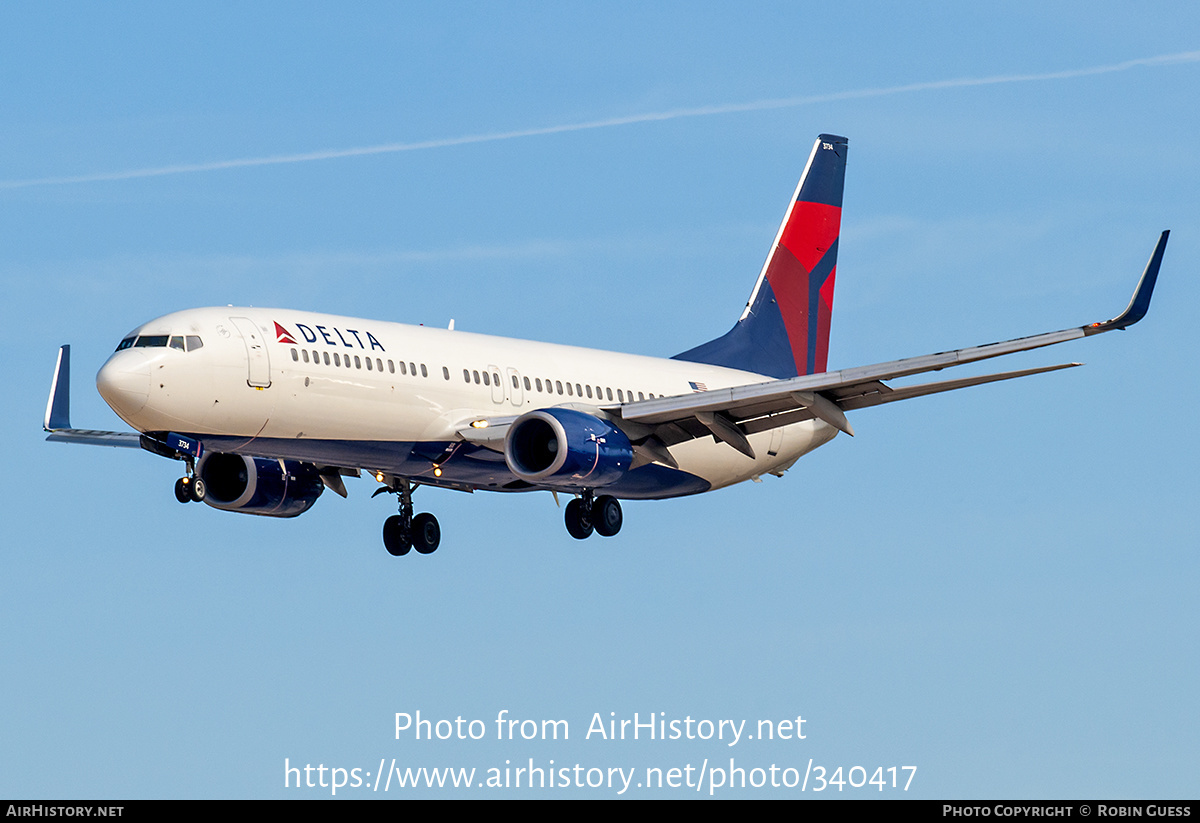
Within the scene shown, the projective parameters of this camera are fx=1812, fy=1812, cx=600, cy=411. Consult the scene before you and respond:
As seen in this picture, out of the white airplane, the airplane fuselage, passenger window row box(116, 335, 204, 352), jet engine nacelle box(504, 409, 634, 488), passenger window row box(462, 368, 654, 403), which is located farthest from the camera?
passenger window row box(462, 368, 654, 403)

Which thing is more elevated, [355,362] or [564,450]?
[355,362]

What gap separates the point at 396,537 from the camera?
4738cm

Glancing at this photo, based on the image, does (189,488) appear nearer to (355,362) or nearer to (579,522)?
(355,362)

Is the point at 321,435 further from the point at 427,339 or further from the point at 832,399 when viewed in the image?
the point at 832,399

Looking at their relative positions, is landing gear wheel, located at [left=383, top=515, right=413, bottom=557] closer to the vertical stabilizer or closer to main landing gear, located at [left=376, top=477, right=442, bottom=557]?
main landing gear, located at [left=376, top=477, right=442, bottom=557]

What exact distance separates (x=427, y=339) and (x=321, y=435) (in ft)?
13.7

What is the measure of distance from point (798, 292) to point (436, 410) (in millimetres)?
19790

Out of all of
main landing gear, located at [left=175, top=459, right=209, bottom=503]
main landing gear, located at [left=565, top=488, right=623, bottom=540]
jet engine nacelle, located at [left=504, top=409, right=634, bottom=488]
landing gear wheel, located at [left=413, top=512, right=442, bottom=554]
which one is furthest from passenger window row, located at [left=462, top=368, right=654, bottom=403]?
main landing gear, located at [left=175, top=459, right=209, bottom=503]

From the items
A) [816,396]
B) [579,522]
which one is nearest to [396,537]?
[579,522]

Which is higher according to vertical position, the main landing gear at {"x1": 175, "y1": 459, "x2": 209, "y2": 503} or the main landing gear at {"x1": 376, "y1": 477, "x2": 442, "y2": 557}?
the main landing gear at {"x1": 376, "y1": 477, "x2": 442, "y2": 557}

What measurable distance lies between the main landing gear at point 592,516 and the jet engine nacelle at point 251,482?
22.5 ft

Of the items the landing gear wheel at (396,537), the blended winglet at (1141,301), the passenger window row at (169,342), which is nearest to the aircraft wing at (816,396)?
the blended winglet at (1141,301)

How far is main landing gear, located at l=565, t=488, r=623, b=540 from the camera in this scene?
4484 centimetres

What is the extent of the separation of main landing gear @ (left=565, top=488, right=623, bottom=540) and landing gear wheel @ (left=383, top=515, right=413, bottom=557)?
15.6 ft
